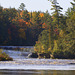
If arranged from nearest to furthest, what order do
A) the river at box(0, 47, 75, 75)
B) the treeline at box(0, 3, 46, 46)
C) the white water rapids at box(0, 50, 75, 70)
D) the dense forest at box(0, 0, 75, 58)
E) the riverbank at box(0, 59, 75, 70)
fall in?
the river at box(0, 47, 75, 75), the riverbank at box(0, 59, 75, 70), the white water rapids at box(0, 50, 75, 70), the dense forest at box(0, 0, 75, 58), the treeline at box(0, 3, 46, 46)

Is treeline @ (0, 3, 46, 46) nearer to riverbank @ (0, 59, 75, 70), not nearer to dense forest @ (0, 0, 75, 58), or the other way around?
dense forest @ (0, 0, 75, 58)

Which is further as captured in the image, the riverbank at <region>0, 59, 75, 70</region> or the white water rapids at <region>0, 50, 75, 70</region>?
the white water rapids at <region>0, 50, 75, 70</region>

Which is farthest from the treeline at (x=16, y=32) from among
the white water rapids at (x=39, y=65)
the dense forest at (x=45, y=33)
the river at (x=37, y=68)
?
the river at (x=37, y=68)

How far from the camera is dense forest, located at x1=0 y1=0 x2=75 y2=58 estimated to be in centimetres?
4154

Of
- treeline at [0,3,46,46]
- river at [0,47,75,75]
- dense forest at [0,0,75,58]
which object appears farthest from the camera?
treeline at [0,3,46,46]

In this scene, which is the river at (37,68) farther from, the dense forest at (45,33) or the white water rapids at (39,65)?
the dense forest at (45,33)

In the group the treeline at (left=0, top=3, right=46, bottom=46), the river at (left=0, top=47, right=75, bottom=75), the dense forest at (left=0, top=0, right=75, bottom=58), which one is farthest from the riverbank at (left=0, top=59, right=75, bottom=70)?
the treeline at (left=0, top=3, right=46, bottom=46)

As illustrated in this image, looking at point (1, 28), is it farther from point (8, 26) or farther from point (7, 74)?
point (7, 74)

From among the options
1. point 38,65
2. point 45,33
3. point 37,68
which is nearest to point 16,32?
point 45,33

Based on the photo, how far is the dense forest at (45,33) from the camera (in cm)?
4154

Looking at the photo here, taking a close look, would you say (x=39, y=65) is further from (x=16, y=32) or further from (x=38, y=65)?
(x=16, y=32)

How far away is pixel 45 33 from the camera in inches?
2153

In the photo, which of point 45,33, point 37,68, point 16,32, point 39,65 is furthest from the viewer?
point 16,32

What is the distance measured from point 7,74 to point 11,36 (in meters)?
89.4
